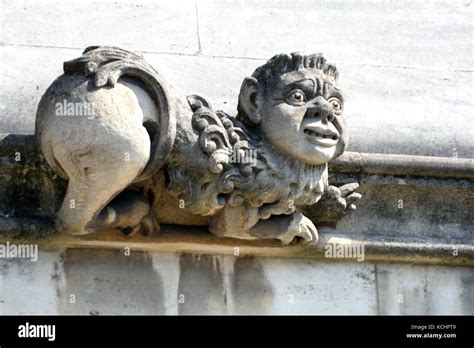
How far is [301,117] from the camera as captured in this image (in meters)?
6.06

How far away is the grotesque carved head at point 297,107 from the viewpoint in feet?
19.9

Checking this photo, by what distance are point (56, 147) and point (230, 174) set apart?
61cm

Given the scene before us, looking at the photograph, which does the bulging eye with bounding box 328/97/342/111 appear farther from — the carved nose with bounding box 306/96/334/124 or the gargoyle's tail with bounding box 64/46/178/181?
the gargoyle's tail with bounding box 64/46/178/181

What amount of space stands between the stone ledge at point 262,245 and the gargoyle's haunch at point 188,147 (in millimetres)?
55

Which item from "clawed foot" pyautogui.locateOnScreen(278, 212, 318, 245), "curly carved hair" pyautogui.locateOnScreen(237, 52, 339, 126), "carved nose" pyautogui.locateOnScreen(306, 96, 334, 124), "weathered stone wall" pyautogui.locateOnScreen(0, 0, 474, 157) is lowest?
"clawed foot" pyautogui.locateOnScreen(278, 212, 318, 245)

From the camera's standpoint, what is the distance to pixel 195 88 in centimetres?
A: 649

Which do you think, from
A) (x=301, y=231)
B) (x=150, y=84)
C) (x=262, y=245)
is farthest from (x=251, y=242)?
(x=150, y=84)

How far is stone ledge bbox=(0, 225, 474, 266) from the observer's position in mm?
6031

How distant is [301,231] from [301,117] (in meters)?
0.41

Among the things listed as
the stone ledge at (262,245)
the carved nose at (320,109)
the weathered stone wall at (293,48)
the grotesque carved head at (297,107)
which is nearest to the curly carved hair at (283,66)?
the grotesque carved head at (297,107)

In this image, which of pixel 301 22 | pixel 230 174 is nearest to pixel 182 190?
pixel 230 174

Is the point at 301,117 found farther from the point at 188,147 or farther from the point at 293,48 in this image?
the point at 293,48

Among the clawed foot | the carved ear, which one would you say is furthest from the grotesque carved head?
the clawed foot

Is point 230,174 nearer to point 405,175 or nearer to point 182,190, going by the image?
point 182,190
